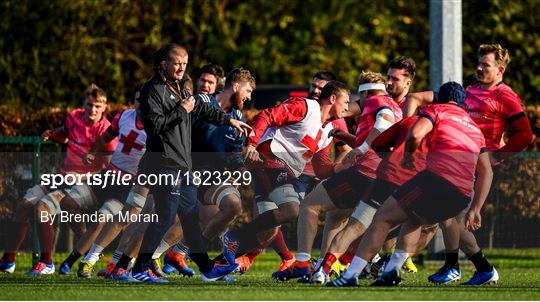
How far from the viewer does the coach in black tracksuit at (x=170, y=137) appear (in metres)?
12.2

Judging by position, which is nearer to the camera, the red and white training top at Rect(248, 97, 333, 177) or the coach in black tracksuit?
the coach in black tracksuit

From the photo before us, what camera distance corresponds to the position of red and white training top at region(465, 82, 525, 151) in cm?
1335

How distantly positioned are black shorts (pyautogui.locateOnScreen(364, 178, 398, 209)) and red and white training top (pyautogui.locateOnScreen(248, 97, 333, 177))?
127 centimetres

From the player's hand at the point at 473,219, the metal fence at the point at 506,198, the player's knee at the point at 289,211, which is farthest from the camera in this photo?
the metal fence at the point at 506,198

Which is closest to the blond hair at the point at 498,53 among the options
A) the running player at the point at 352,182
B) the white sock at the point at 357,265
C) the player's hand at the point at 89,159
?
the running player at the point at 352,182

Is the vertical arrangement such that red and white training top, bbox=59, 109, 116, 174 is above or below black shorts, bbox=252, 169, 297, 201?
above

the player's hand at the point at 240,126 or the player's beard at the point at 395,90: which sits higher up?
the player's beard at the point at 395,90

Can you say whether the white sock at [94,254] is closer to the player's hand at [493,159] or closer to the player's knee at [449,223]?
the player's knee at [449,223]

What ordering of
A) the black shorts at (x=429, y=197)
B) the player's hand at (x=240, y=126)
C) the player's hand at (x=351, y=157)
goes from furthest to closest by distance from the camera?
1. the player's hand at (x=351, y=157)
2. the player's hand at (x=240, y=126)
3. the black shorts at (x=429, y=197)

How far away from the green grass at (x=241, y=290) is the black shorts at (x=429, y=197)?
0.65 meters

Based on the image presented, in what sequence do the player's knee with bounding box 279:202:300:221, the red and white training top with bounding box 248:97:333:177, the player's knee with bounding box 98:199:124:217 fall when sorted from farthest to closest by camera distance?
1. the player's knee with bounding box 98:199:124:217
2. the player's knee with bounding box 279:202:300:221
3. the red and white training top with bounding box 248:97:333:177

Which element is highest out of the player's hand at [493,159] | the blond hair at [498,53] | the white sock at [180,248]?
the blond hair at [498,53]

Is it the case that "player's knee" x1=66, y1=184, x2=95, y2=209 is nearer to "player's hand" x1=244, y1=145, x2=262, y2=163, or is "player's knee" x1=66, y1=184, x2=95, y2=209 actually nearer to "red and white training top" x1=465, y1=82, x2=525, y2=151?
"player's hand" x1=244, y1=145, x2=262, y2=163

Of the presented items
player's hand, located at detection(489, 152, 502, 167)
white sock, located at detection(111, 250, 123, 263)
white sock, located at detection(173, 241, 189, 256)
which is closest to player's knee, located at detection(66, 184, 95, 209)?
white sock, located at detection(173, 241, 189, 256)
